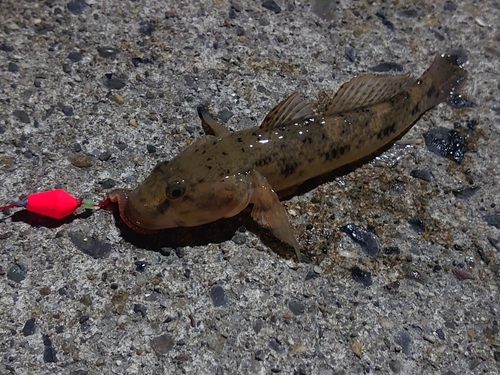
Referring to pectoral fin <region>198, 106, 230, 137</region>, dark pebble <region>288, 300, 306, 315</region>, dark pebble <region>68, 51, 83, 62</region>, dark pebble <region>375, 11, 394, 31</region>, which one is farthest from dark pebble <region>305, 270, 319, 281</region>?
dark pebble <region>375, 11, 394, 31</region>

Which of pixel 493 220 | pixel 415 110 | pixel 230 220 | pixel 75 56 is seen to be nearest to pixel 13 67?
pixel 75 56

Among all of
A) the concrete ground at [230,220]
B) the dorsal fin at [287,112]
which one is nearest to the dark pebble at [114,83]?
the concrete ground at [230,220]

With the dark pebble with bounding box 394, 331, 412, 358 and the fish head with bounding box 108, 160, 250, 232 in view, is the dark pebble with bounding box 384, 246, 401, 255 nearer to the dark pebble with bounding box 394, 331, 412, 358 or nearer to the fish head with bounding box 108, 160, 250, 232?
the dark pebble with bounding box 394, 331, 412, 358

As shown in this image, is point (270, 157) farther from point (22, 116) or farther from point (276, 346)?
point (22, 116)

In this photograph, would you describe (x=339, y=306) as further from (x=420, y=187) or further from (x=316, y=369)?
(x=420, y=187)

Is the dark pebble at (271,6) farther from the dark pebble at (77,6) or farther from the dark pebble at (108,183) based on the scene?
the dark pebble at (108,183)
